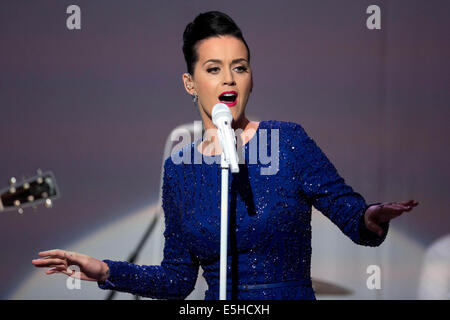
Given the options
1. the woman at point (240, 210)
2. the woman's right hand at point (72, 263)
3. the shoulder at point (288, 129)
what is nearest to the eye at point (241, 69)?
the woman at point (240, 210)

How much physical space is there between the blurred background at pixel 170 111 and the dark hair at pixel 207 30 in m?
1.77

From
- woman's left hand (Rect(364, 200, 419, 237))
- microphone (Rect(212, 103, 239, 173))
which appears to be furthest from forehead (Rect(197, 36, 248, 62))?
woman's left hand (Rect(364, 200, 419, 237))

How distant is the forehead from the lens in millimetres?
1864

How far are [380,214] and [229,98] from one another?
53 centimetres

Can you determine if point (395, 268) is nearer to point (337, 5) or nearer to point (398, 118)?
point (398, 118)

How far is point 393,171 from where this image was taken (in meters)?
3.79

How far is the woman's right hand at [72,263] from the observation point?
1.71m

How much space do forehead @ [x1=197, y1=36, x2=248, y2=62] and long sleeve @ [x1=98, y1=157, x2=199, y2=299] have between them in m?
0.35

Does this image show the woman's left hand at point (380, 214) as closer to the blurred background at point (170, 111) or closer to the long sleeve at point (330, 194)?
the long sleeve at point (330, 194)

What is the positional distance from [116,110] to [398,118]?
5.09ft

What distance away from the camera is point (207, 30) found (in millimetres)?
1909
